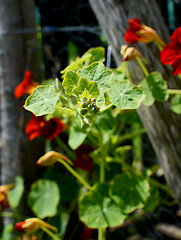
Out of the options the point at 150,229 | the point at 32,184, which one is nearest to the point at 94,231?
the point at 150,229

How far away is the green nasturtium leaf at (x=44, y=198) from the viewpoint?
111 cm

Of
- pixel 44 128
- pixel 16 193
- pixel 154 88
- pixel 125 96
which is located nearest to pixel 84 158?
pixel 44 128

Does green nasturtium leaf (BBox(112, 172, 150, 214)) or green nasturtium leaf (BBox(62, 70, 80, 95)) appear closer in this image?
green nasturtium leaf (BBox(62, 70, 80, 95))

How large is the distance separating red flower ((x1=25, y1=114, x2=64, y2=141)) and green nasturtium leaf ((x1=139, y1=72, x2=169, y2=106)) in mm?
382

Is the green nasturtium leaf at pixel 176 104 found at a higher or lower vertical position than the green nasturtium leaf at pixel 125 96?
lower

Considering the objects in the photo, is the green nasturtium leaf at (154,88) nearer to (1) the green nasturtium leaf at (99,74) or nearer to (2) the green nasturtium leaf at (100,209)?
(1) the green nasturtium leaf at (99,74)

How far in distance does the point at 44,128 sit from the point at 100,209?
0.34m

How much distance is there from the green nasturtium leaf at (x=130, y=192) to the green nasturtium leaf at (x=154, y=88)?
0.99ft

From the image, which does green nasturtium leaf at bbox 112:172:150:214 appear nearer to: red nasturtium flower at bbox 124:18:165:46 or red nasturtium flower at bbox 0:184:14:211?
red nasturtium flower at bbox 0:184:14:211

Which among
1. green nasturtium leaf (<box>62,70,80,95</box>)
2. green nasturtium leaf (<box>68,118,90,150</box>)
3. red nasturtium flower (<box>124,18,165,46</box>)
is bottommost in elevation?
green nasturtium leaf (<box>68,118,90,150</box>)

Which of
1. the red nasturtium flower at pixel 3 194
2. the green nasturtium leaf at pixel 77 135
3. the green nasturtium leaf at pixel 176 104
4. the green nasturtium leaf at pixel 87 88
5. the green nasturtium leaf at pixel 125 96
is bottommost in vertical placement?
the red nasturtium flower at pixel 3 194

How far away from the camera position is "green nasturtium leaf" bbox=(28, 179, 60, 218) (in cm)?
111

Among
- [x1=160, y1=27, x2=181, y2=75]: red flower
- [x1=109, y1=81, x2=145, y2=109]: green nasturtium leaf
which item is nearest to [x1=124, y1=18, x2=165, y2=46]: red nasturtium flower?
[x1=160, y1=27, x2=181, y2=75]: red flower

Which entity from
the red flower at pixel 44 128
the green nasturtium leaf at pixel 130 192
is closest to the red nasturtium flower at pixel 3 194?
the red flower at pixel 44 128
